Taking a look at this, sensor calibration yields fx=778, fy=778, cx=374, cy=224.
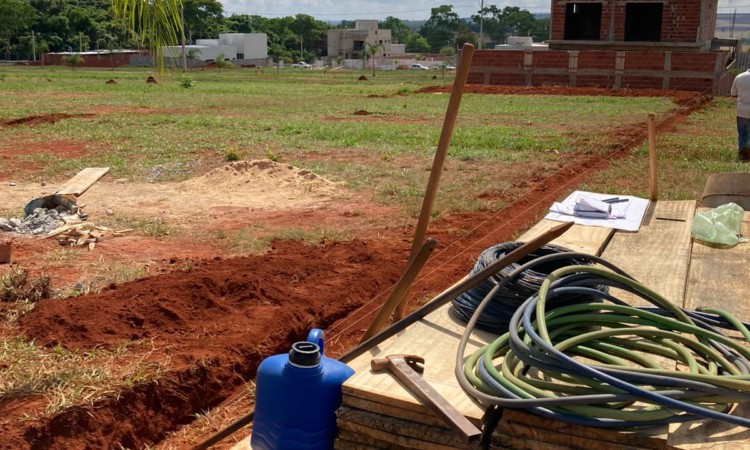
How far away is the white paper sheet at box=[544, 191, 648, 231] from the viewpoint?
4733mm

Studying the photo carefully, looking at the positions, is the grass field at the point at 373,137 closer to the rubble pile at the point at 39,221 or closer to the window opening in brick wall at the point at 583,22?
the rubble pile at the point at 39,221

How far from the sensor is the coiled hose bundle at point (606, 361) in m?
2.16

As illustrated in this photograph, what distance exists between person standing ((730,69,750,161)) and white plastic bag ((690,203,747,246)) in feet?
27.3

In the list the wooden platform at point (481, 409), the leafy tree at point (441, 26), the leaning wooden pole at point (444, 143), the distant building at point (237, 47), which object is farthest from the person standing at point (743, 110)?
the leafy tree at point (441, 26)

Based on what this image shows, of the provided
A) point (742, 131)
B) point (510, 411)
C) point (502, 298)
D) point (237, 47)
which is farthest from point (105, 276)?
point (237, 47)

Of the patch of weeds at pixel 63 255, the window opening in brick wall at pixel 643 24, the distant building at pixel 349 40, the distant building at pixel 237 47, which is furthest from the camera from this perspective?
the distant building at pixel 349 40

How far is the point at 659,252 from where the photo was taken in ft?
13.8

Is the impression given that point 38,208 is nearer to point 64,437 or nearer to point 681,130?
point 64,437

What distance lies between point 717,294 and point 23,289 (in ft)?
14.3

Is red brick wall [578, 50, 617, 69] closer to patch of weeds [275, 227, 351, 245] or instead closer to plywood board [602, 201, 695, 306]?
patch of weeds [275, 227, 351, 245]

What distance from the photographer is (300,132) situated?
637 inches

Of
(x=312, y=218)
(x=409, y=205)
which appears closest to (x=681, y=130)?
(x=409, y=205)

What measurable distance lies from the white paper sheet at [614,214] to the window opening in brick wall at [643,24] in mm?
31938

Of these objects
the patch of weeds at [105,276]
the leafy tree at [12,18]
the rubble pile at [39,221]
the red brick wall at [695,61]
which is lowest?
the patch of weeds at [105,276]
